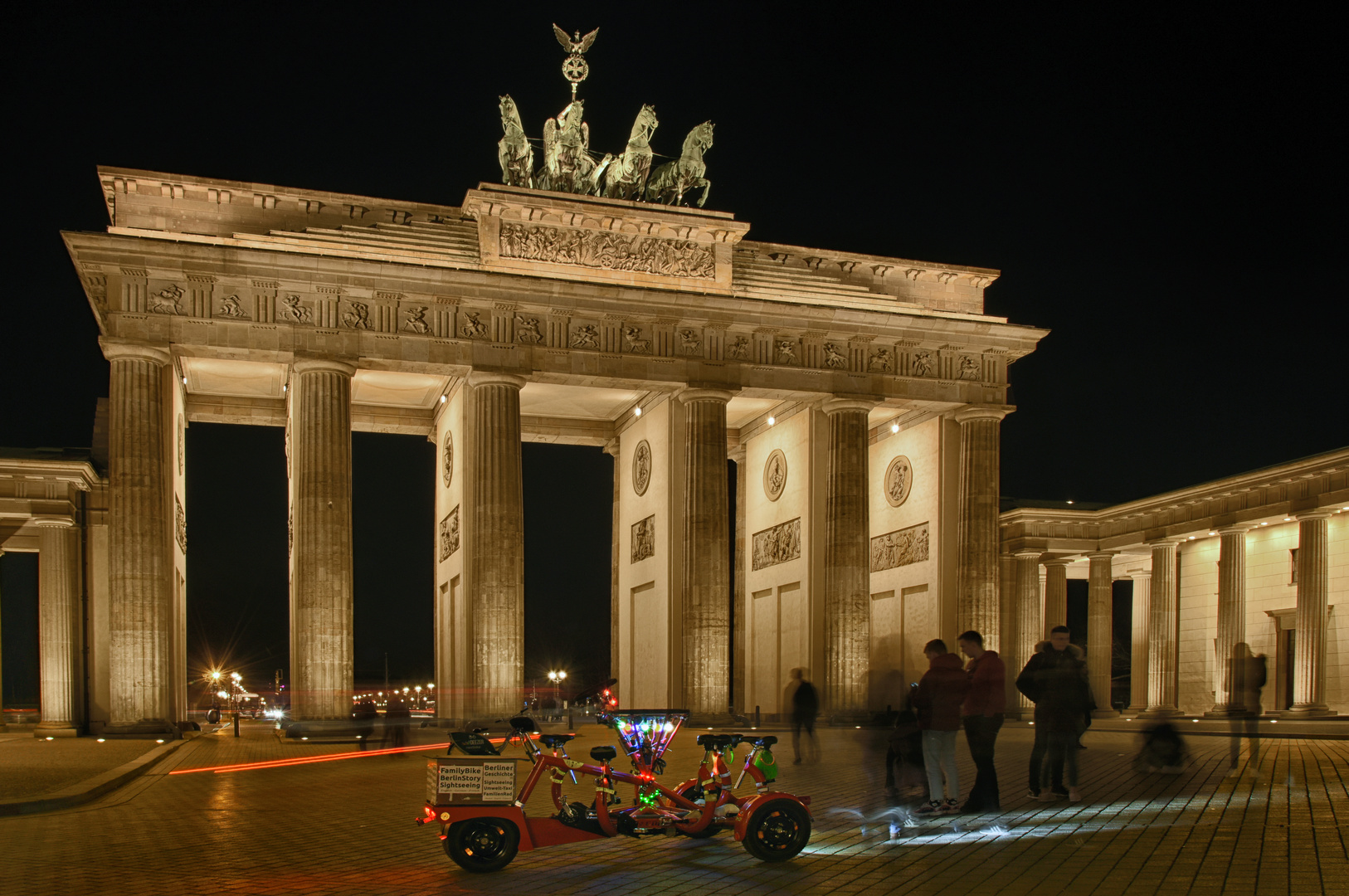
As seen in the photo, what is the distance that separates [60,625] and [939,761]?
28.1 meters

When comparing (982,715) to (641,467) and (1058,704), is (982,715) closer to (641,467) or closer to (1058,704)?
(1058,704)

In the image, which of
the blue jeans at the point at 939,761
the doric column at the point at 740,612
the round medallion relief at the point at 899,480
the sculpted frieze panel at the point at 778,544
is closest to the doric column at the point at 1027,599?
the round medallion relief at the point at 899,480

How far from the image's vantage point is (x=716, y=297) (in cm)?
3369

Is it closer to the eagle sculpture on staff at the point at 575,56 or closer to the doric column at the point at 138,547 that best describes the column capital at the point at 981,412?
the eagle sculpture on staff at the point at 575,56

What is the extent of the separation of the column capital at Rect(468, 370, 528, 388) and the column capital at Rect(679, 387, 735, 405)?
16.6ft

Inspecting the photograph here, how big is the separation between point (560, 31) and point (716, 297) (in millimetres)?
9472

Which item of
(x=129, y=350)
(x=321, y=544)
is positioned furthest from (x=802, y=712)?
(x=129, y=350)

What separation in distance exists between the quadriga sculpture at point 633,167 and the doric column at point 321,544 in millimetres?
9689

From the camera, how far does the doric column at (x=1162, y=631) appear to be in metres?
44.3

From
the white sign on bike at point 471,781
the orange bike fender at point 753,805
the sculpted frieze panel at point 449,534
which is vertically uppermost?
the sculpted frieze panel at point 449,534

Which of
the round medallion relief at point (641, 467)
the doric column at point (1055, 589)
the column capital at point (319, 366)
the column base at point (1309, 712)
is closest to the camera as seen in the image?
the column capital at point (319, 366)

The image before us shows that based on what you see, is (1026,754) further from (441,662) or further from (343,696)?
(441,662)

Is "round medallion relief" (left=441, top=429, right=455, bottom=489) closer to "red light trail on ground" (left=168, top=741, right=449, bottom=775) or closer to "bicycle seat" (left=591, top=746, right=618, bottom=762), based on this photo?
"red light trail on ground" (left=168, top=741, right=449, bottom=775)

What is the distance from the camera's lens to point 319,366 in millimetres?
30766
